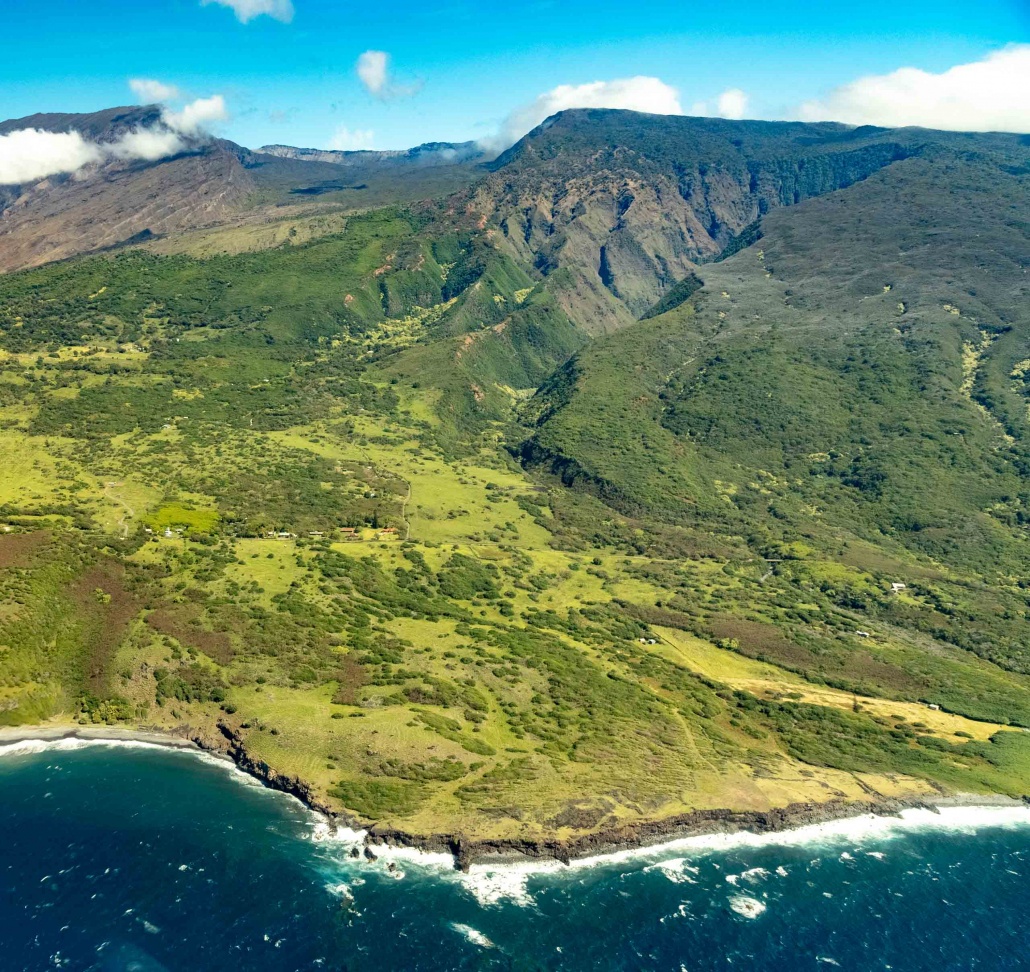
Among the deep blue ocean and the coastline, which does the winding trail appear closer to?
the coastline

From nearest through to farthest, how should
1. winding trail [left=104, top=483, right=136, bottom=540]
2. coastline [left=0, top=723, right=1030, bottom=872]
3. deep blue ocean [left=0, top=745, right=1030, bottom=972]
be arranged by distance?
1. deep blue ocean [left=0, top=745, right=1030, bottom=972]
2. coastline [left=0, top=723, right=1030, bottom=872]
3. winding trail [left=104, top=483, right=136, bottom=540]

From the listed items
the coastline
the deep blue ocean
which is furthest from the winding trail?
the deep blue ocean

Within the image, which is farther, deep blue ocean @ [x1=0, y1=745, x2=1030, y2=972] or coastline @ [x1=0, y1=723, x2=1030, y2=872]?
coastline @ [x1=0, y1=723, x2=1030, y2=872]

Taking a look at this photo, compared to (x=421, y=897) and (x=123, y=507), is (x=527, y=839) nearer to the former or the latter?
(x=421, y=897)

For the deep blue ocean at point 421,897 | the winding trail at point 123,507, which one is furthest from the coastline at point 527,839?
the winding trail at point 123,507

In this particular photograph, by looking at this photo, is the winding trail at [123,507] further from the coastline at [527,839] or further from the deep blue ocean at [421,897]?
the deep blue ocean at [421,897]

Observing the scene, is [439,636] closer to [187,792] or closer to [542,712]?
[542,712]

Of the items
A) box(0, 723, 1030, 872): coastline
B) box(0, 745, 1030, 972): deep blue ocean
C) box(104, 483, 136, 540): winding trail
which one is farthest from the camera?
box(104, 483, 136, 540): winding trail

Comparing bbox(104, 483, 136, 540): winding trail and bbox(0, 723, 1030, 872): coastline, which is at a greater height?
bbox(104, 483, 136, 540): winding trail
